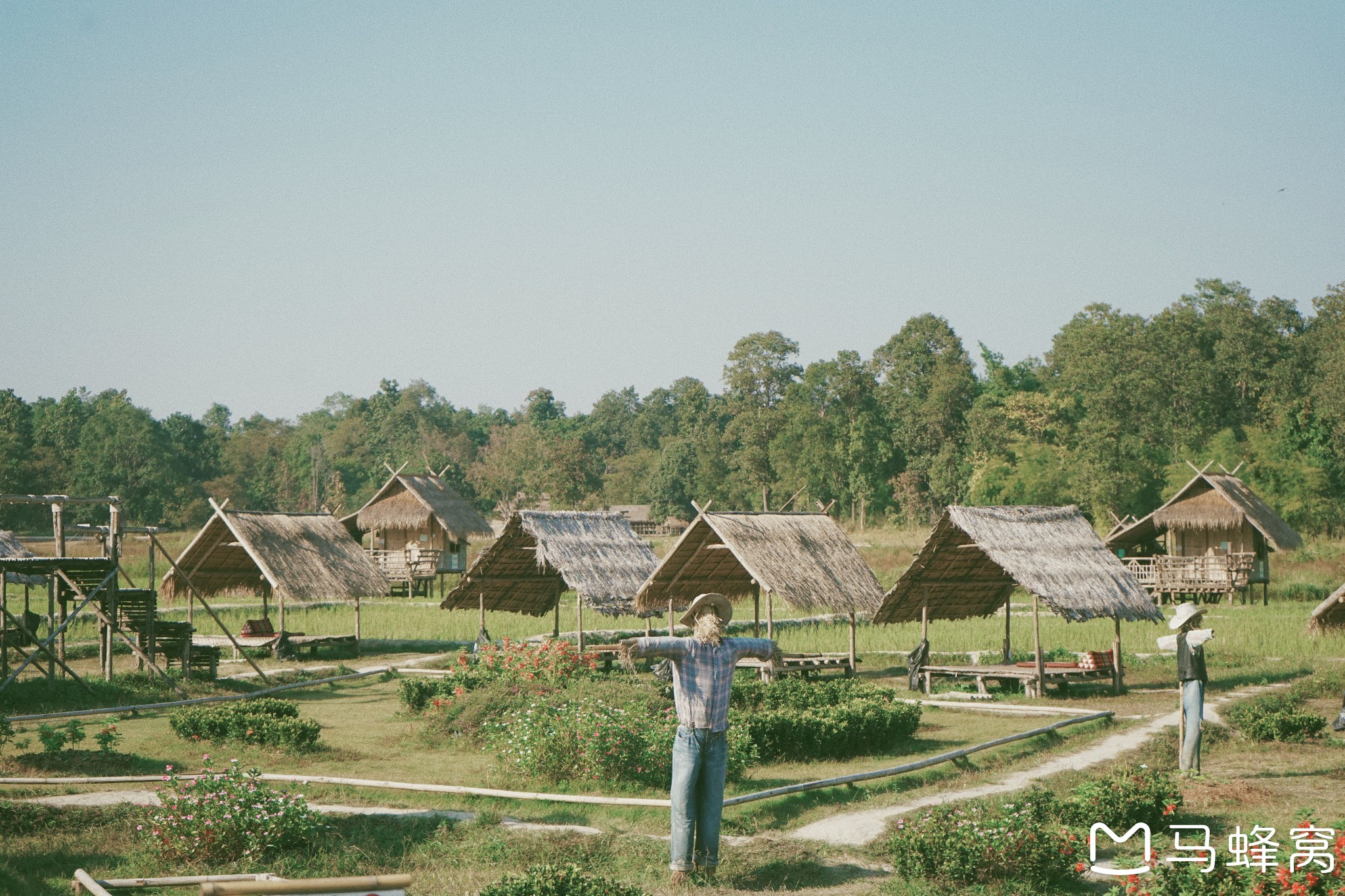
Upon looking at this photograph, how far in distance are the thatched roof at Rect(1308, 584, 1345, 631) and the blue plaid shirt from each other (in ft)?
24.4

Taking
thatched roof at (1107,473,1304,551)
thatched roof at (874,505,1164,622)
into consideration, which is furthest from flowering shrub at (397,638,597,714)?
thatched roof at (1107,473,1304,551)

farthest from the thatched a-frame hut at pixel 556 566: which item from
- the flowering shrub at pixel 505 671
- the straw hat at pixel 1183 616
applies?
the straw hat at pixel 1183 616

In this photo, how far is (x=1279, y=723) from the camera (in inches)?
552

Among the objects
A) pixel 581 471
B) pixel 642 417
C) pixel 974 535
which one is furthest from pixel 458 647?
pixel 642 417

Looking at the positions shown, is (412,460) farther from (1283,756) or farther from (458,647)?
(1283,756)

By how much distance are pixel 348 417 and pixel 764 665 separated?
262 feet

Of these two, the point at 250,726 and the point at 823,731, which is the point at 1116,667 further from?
the point at 250,726

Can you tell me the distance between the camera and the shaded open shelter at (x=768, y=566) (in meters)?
19.2

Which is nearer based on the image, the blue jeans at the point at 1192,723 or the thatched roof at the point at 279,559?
the blue jeans at the point at 1192,723

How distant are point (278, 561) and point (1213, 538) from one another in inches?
1181

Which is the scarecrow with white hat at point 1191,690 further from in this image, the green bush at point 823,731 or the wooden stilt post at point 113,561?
the wooden stilt post at point 113,561

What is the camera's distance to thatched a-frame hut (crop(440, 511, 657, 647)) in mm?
21172

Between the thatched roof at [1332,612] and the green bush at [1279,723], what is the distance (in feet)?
5.34

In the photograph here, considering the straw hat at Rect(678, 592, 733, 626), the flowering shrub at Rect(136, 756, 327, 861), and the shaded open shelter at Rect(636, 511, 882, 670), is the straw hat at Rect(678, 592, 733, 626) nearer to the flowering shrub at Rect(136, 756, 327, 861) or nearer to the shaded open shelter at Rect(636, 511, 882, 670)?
the flowering shrub at Rect(136, 756, 327, 861)
